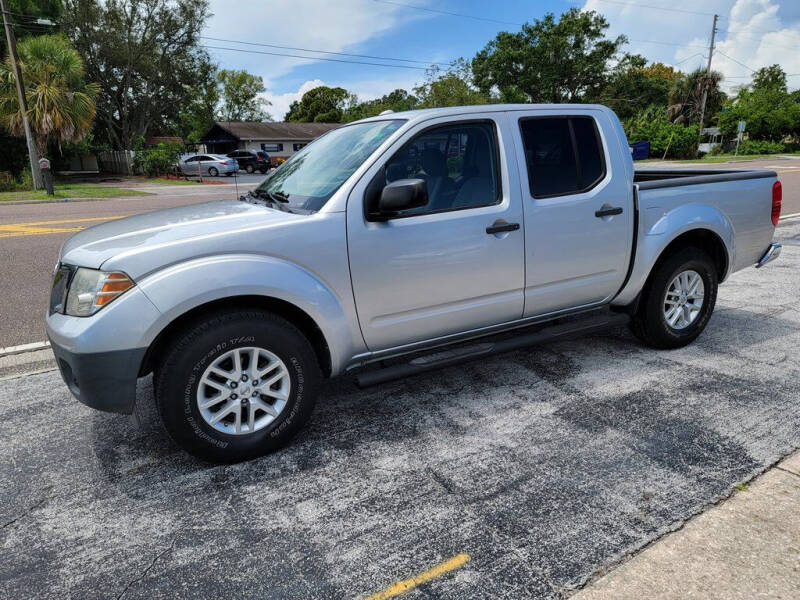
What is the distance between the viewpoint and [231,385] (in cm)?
295

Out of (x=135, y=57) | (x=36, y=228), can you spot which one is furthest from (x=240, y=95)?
(x=36, y=228)

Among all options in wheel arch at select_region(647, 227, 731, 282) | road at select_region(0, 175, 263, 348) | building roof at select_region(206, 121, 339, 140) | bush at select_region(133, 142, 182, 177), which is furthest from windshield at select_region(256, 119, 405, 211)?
building roof at select_region(206, 121, 339, 140)

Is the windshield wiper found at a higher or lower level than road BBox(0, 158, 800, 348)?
higher

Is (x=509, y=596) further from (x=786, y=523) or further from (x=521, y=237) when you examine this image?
(x=521, y=237)

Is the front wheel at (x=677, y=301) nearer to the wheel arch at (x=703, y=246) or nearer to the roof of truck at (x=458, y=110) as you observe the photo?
the wheel arch at (x=703, y=246)

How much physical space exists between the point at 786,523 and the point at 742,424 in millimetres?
970

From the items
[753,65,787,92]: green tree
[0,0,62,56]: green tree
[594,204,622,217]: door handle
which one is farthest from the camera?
[753,65,787,92]: green tree

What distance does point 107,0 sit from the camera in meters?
40.9

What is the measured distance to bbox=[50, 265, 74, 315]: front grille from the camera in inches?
115

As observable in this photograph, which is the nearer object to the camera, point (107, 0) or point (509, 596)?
point (509, 596)

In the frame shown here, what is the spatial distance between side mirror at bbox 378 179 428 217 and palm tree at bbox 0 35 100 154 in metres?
25.2

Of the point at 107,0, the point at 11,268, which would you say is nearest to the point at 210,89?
the point at 107,0

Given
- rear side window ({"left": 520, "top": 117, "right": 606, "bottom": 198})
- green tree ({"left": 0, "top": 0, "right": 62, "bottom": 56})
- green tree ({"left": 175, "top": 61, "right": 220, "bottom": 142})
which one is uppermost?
green tree ({"left": 0, "top": 0, "right": 62, "bottom": 56})

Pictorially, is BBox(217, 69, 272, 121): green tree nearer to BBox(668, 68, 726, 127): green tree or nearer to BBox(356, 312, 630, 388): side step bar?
BBox(668, 68, 726, 127): green tree
